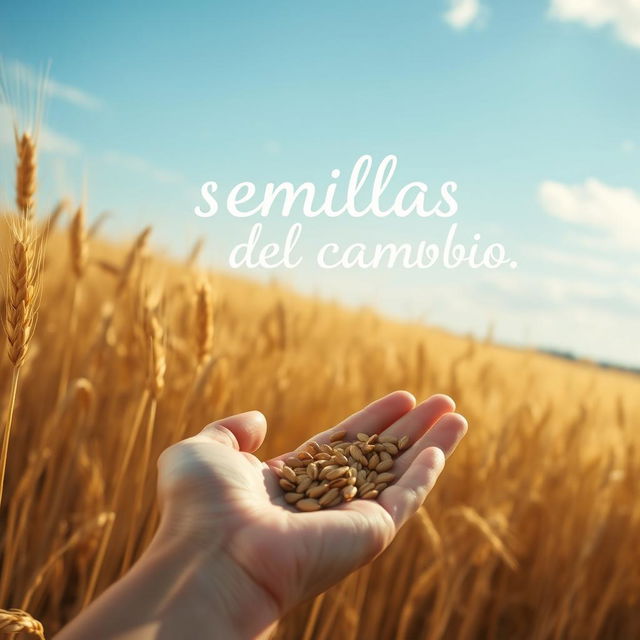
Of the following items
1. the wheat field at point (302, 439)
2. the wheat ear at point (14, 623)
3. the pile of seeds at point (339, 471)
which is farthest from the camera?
the wheat field at point (302, 439)

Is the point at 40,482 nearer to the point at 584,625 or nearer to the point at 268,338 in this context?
the point at 268,338

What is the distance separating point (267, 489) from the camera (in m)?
1.11

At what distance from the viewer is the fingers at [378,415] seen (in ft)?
4.39

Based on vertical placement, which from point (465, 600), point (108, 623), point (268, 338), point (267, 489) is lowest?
point (465, 600)

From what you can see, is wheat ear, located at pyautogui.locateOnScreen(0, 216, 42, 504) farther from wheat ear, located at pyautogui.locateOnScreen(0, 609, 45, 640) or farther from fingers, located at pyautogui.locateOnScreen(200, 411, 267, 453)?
fingers, located at pyautogui.locateOnScreen(200, 411, 267, 453)

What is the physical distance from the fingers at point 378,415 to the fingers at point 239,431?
0.83ft

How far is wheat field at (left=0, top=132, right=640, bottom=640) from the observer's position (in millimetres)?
1467

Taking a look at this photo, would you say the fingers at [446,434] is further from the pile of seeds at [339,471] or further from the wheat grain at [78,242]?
the wheat grain at [78,242]

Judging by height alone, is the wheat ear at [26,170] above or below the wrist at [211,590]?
above

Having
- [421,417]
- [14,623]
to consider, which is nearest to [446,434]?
[421,417]

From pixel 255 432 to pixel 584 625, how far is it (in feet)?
4.71

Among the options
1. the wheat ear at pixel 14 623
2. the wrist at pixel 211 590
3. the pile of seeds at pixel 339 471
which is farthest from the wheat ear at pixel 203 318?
the wheat ear at pixel 14 623

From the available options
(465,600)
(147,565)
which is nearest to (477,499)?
(465,600)

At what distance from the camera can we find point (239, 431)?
1.08m
